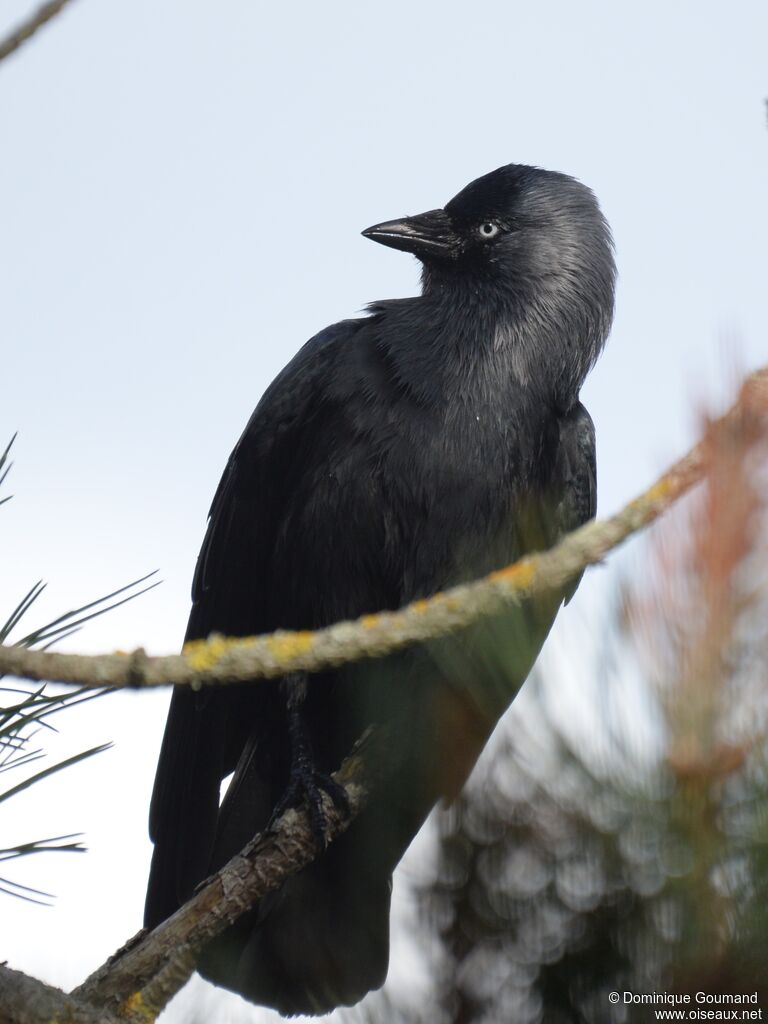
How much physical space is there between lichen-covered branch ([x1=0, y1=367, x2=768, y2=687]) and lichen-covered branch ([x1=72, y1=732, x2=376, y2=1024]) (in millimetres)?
880

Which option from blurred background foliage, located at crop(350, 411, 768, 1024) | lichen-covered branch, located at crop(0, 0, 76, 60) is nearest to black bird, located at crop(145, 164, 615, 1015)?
blurred background foliage, located at crop(350, 411, 768, 1024)

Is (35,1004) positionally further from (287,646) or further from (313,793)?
(313,793)

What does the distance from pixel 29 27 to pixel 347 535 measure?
7.71 ft

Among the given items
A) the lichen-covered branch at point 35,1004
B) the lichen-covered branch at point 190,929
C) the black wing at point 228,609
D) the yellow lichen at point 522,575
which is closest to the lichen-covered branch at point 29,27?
the yellow lichen at point 522,575

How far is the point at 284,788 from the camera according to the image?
13.5 feet

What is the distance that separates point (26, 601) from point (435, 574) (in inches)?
72.7

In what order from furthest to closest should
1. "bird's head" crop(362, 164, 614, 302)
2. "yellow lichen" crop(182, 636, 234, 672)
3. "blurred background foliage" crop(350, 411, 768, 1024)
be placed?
"bird's head" crop(362, 164, 614, 302)
"yellow lichen" crop(182, 636, 234, 672)
"blurred background foliage" crop(350, 411, 768, 1024)

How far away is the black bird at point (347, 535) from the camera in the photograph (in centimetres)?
380

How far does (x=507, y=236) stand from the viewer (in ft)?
15.7

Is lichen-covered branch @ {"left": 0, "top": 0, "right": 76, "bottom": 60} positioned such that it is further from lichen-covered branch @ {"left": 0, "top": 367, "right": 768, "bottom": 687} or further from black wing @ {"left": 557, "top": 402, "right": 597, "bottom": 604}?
black wing @ {"left": 557, "top": 402, "right": 597, "bottom": 604}

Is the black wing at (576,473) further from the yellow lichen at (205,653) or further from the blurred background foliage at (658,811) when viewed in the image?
the blurred background foliage at (658,811)

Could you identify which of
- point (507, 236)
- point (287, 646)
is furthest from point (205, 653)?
point (507, 236)

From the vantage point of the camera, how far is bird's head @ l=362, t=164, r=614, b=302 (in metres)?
4.68

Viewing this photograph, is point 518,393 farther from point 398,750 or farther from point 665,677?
point 665,677
